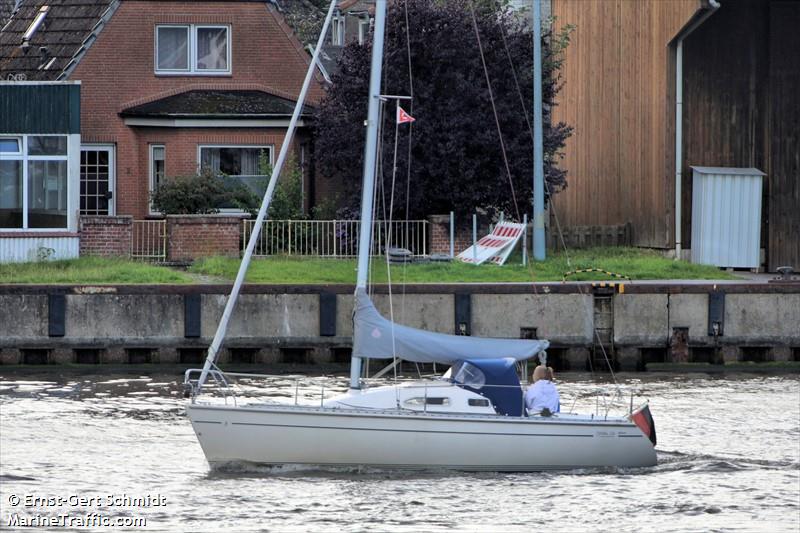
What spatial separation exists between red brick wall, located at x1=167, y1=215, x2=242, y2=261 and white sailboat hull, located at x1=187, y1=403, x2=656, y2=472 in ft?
53.0

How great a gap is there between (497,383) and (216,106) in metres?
22.6

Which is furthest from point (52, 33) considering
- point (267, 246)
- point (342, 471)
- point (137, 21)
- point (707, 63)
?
point (342, 471)

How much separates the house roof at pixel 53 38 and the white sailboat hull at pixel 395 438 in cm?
2377

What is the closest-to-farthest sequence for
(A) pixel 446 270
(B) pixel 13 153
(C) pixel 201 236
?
(A) pixel 446 270
(C) pixel 201 236
(B) pixel 13 153

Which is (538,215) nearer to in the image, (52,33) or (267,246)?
(267,246)

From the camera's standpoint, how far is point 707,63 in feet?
139

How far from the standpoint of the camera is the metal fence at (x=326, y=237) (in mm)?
40344

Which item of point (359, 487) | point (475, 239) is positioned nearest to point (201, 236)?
point (475, 239)

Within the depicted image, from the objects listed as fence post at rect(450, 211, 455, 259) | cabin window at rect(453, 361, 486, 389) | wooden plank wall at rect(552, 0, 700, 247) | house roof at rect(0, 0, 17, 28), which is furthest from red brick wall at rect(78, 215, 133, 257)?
cabin window at rect(453, 361, 486, 389)

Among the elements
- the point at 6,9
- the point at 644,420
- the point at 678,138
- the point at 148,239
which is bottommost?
the point at 644,420

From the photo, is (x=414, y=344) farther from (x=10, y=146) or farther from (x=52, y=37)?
(x=52, y=37)

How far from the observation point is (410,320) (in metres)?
35.5

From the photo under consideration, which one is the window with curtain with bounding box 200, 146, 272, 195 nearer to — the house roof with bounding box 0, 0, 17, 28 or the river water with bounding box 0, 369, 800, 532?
the house roof with bounding box 0, 0, 17, 28

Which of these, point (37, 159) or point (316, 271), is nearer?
point (316, 271)
